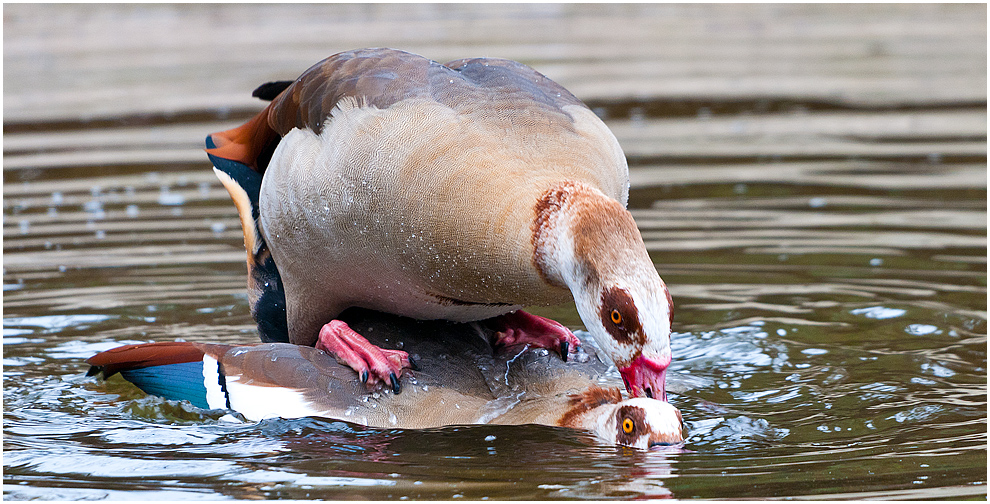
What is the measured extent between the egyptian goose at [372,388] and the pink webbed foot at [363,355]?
0.04 metres

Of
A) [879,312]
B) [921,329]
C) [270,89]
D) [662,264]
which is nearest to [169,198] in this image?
[270,89]

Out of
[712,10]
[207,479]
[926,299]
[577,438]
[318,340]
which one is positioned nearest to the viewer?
[207,479]

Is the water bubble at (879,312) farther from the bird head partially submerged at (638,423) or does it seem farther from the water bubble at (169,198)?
the water bubble at (169,198)

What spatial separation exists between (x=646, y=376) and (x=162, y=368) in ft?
6.63

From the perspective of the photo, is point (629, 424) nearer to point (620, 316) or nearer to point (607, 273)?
point (620, 316)

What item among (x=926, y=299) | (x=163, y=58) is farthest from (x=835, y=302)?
(x=163, y=58)

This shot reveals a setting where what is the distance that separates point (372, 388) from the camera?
5.25 metres

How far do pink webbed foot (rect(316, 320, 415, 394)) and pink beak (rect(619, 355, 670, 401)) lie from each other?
97 cm

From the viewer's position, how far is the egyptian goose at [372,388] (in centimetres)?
518

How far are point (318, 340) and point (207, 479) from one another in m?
1.19

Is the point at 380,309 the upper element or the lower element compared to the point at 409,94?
lower

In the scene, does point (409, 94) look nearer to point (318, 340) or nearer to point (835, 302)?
point (318, 340)

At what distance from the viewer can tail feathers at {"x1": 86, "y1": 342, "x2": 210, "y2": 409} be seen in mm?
5379

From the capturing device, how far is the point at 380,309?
5.68 m
